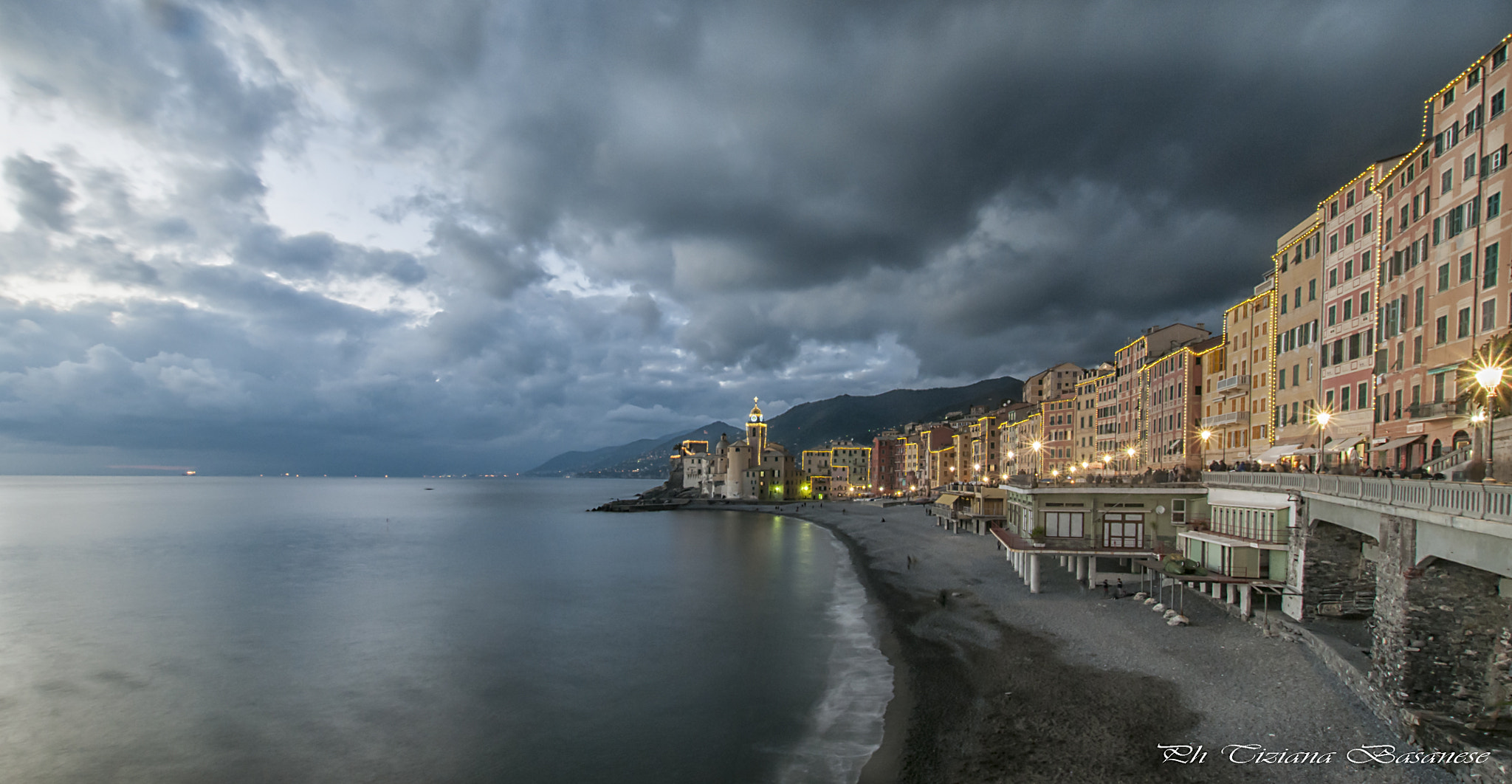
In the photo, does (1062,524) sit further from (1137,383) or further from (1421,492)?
Answer: (1137,383)

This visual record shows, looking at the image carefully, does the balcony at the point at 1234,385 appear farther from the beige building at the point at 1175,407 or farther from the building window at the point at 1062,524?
the building window at the point at 1062,524

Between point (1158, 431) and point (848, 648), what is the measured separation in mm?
47938

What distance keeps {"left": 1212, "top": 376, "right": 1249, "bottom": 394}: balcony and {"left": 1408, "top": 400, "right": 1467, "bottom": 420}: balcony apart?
20.0 metres

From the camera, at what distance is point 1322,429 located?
40438 mm

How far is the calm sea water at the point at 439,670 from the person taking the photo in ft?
88.5

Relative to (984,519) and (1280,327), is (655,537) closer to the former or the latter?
(984,519)

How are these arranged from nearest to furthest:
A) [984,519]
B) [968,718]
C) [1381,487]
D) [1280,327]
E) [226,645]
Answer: [1381,487], [968,718], [226,645], [1280,327], [984,519]

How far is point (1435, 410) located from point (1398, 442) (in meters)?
2.17

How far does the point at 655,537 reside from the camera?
11269 centimetres

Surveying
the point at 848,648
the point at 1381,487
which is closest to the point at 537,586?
the point at 848,648

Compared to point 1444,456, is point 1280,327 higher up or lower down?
higher up

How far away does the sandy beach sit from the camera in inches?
838

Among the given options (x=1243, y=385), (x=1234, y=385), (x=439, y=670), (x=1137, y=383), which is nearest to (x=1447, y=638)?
(x=1243, y=385)

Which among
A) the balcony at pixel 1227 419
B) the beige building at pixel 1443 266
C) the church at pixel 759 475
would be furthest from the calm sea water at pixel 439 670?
the church at pixel 759 475
